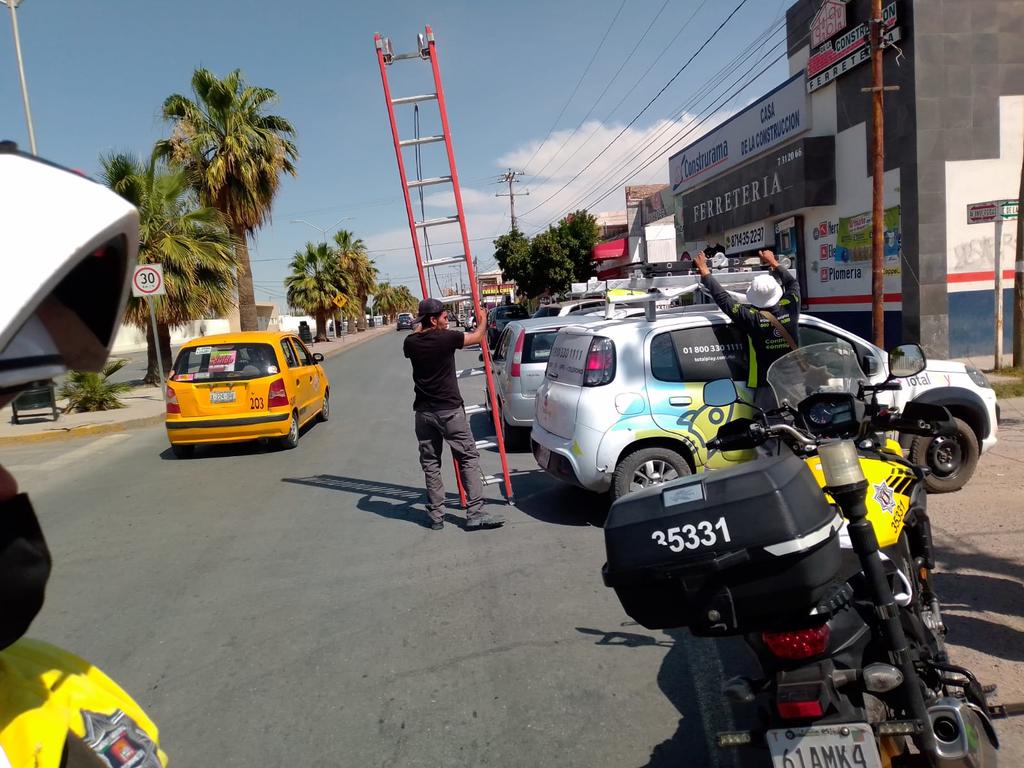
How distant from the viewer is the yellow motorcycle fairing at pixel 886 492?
2881 mm

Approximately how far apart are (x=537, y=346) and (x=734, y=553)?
8.22 m

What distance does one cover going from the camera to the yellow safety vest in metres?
1.33

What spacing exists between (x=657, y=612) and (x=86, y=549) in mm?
5943

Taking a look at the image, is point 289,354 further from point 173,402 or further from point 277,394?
point 173,402

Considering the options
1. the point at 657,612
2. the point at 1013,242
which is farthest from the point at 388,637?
the point at 1013,242

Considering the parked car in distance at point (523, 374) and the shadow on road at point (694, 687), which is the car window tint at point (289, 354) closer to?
the parked car in distance at point (523, 374)

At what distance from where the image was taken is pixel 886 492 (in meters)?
2.96

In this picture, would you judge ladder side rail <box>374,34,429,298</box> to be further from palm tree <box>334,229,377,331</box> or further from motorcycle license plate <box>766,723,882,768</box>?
palm tree <box>334,229,377,331</box>

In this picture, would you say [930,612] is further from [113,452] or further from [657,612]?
[113,452]

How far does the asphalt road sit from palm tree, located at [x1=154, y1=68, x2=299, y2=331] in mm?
18232

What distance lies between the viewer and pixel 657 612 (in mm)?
2500

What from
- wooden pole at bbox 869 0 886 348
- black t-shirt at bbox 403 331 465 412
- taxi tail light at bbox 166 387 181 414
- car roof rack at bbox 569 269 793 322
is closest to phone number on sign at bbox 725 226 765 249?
wooden pole at bbox 869 0 886 348

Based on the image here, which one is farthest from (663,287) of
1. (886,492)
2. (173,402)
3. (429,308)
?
(173,402)

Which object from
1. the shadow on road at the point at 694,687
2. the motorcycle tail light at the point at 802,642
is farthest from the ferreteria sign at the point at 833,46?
the motorcycle tail light at the point at 802,642
